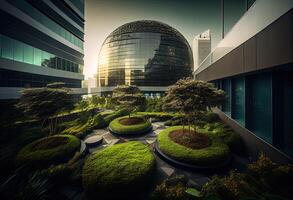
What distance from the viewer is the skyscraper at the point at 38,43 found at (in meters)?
17.8

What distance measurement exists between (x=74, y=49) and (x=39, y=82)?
1268cm

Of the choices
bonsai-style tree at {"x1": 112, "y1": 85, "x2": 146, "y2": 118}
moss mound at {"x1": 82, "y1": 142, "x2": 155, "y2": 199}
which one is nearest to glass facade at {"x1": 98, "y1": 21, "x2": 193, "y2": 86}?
bonsai-style tree at {"x1": 112, "y1": 85, "x2": 146, "y2": 118}

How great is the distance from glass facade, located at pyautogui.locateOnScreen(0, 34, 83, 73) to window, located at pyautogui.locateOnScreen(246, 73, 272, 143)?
26.4m

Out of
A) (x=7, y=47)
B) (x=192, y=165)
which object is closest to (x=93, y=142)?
(x=192, y=165)

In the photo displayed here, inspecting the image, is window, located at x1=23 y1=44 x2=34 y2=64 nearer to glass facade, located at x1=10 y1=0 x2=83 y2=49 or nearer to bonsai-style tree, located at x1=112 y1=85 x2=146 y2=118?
glass facade, located at x1=10 y1=0 x2=83 y2=49

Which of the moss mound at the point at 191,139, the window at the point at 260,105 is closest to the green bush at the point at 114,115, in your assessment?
the moss mound at the point at 191,139

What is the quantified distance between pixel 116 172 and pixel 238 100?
10463 millimetres

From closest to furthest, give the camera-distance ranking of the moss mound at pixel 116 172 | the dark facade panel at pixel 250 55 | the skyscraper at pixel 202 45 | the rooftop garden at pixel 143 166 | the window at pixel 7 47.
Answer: the rooftop garden at pixel 143 166 < the moss mound at pixel 116 172 < the dark facade panel at pixel 250 55 < the window at pixel 7 47 < the skyscraper at pixel 202 45

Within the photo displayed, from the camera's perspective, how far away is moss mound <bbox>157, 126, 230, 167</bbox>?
691 centimetres

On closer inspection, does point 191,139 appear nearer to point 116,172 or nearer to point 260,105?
point 260,105

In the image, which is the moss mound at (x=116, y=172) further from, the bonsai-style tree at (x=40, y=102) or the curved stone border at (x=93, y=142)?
the bonsai-style tree at (x=40, y=102)

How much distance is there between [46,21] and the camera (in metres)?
24.7

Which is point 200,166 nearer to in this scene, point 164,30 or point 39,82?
point 39,82

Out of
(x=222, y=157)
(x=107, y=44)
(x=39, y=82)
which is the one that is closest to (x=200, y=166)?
(x=222, y=157)
